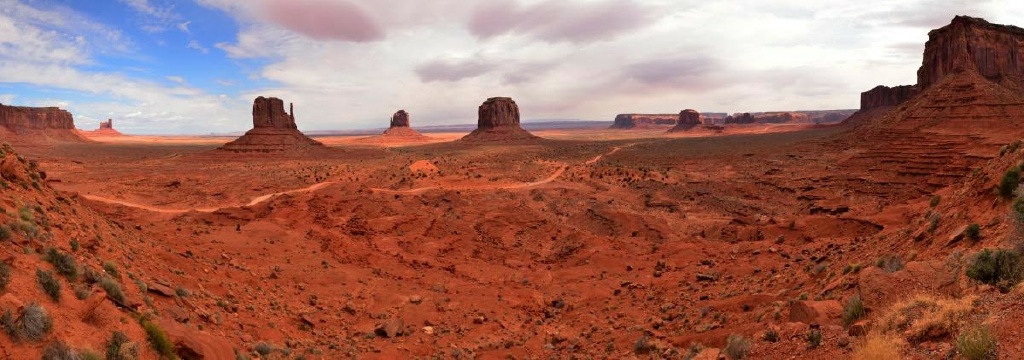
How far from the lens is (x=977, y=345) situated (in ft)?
16.3

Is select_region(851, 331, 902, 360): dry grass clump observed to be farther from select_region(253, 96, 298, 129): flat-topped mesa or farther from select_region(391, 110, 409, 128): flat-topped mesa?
select_region(391, 110, 409, 128): flat-topped mesa

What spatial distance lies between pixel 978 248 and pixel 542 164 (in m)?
43.9

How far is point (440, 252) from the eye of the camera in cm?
2206

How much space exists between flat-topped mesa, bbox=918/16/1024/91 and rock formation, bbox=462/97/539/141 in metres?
71.9

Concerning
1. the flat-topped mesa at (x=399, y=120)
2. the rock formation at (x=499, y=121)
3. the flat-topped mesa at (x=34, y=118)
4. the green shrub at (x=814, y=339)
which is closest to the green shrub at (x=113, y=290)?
the green shrub at (x=814, y=339)

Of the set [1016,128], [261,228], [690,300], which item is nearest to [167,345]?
[690,300]

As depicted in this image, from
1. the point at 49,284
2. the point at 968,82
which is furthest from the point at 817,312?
the point at 968,82

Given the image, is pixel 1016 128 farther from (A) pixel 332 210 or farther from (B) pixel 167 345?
(B) pixel 167 345

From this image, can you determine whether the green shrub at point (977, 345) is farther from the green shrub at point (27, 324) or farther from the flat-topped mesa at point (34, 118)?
the flat-topped mesa at point (34, 118)

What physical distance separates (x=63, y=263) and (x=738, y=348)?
10.5 metres

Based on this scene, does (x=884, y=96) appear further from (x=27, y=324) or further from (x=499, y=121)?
(x=27, y=324)

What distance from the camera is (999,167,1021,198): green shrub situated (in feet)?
28.5

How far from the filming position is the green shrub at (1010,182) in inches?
341

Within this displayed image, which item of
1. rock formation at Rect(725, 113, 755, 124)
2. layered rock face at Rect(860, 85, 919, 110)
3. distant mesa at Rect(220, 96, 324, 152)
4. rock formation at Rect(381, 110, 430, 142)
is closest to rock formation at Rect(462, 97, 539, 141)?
rock formation at Rect(381, 110, 430, 142)
